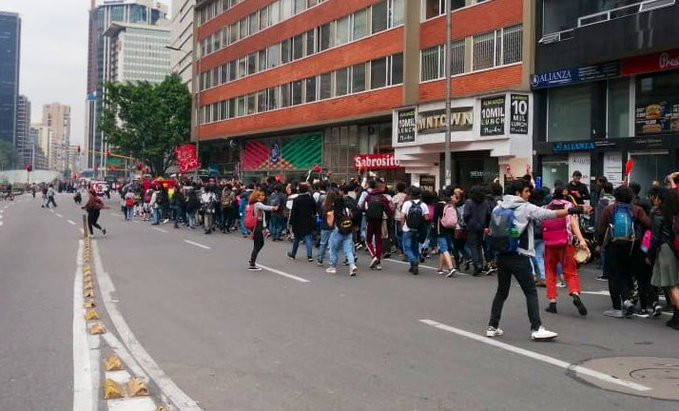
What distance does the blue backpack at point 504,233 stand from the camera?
25.0 feet

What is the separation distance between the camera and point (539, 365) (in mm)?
6594

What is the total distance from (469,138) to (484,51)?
361cm

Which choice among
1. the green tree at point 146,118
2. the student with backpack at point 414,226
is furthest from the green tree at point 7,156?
the student with backpack at point 414,226

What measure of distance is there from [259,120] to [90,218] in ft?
78.9

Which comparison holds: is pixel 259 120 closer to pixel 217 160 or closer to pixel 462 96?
pixel 217 160

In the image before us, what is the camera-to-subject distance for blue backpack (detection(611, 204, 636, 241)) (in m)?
9.12

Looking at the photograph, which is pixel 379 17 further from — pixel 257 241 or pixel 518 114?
pixel 257 241

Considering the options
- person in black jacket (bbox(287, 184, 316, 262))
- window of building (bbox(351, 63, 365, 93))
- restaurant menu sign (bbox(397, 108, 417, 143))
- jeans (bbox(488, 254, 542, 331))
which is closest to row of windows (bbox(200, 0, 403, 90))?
window of building (bbox(351, 63, 365, 93))

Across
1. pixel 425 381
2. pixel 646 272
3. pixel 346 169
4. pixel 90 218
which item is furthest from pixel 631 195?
pixel 346 169

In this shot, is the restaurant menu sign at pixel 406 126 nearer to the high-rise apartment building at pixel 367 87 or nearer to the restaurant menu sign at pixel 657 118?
the high-rise apartment building at pixel 367 87

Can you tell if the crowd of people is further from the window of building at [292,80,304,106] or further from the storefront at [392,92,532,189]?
the window of building at [292,80,304,106]

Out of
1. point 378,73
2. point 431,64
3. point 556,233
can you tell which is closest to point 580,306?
point 556,233

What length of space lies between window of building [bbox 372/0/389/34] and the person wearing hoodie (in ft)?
85.6

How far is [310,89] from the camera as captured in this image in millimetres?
38875
